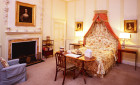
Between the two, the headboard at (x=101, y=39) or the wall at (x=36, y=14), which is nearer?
the wall at (x=36, y=14)

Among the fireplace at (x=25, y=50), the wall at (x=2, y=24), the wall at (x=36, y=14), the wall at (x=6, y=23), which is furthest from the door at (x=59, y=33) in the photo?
the wall at (x=2, y=24)

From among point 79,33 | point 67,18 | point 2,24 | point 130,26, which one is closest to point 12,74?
point 2,24

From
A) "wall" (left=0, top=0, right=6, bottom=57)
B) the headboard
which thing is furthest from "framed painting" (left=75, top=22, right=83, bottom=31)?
"wall" (left=0, top=0, right=6, bottom=57)

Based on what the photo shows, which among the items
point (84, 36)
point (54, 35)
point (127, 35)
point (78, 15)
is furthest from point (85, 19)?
point (127, 35)

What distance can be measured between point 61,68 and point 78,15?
4.39 metres

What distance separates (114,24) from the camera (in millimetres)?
5363

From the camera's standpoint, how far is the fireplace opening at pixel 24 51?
15.3 ft

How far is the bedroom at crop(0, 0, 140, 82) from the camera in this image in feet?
14.2

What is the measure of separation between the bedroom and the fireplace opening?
Answer: 34cm

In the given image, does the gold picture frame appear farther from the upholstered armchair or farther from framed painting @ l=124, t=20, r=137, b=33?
framed painting @ l=124, t=20, r=137, b=33

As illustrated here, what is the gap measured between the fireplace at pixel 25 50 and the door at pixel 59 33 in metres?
1.44

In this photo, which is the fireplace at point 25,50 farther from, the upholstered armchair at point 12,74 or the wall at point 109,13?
the wall at point 109,13

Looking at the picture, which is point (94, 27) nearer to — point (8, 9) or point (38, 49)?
point (38, 49)

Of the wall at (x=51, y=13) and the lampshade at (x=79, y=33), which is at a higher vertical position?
the wall at (x=51, y=13)
